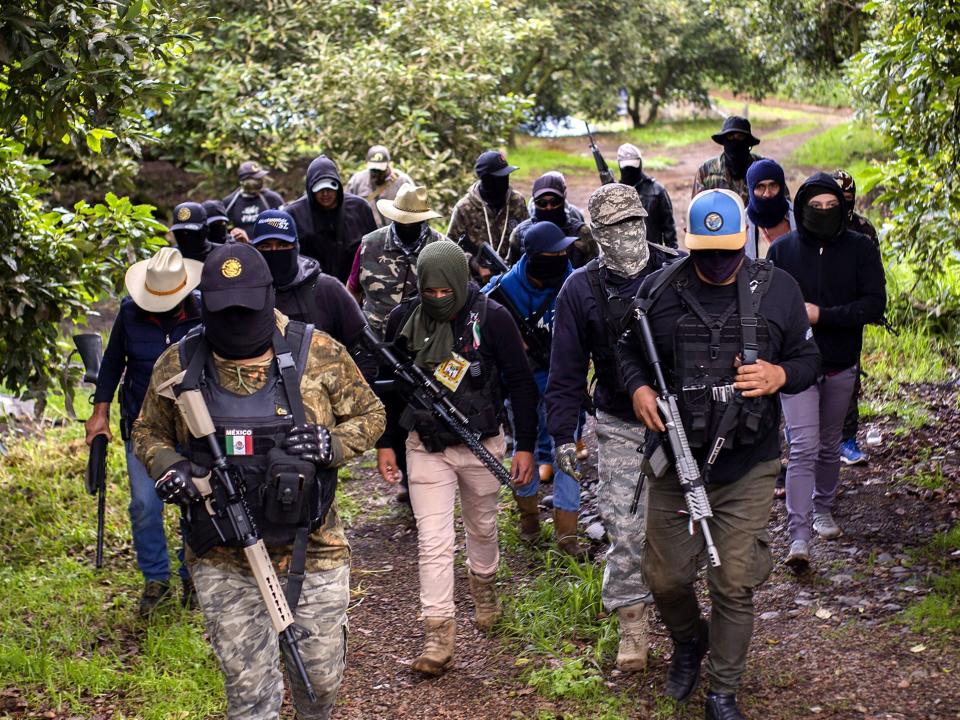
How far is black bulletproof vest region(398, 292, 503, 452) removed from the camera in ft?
17.6

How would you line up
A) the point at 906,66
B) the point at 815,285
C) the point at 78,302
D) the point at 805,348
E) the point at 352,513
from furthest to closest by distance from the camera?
the point at 352,513, the point at 78,302, the point at 906,66, the point at 815,285, the point at 805,348

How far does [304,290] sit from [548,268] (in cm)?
135

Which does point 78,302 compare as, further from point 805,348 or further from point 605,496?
point 805,348

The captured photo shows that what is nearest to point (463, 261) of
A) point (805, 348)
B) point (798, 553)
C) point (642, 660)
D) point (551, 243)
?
point (551, 243)

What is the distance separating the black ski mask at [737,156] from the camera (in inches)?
310

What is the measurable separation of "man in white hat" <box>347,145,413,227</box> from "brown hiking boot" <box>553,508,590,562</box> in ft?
12.7

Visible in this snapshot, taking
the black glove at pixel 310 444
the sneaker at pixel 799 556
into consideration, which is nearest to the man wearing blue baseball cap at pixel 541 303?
the sneaker at pixel 799 556

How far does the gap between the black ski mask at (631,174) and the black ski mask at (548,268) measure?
93.0 inches

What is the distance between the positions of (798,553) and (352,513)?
10.5ft

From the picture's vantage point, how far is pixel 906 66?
6.39m

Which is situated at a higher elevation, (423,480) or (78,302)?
(78,302)

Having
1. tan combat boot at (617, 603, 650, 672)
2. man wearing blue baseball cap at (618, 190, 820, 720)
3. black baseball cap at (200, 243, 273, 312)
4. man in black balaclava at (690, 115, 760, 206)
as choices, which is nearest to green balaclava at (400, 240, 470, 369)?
man wearing blue baseball cap at (618, 190, 820, 720)

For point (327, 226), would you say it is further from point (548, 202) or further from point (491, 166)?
point (548, 202)

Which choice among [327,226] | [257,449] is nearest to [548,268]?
[327,226]
